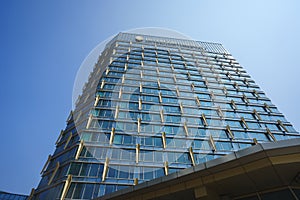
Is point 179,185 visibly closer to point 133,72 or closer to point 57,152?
point 57,152

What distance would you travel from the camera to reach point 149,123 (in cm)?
2347

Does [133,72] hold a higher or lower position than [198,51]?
lower

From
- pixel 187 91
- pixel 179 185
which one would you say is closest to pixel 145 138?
pixel 187 91

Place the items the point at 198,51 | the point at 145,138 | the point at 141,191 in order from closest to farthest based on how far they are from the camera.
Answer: the point at 141,191 → the point at 145,138 → the point at 198,51

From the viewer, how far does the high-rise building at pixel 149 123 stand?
18.0 metres

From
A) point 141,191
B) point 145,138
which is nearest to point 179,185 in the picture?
point 141,191

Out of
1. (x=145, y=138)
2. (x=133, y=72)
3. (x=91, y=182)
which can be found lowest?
(x=91, y=182)

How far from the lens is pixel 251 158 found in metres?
5.17

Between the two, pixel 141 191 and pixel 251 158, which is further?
pixel 141 191

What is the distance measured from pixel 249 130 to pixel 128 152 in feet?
59.9

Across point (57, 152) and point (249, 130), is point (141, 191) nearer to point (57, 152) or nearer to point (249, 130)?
point (57, 152)

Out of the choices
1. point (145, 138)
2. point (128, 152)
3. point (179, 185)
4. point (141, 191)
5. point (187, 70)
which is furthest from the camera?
point (187, 70)

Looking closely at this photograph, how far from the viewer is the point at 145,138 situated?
70.8 feet

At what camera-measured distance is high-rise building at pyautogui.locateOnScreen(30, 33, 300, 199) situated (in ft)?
59.2
